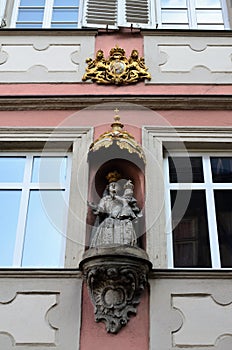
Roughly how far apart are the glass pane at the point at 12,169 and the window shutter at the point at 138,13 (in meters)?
2.70

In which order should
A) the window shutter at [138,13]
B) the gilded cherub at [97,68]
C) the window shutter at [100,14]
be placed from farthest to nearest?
the window shutter at [138,13] < the window shutter at [100,14] < the gilded cherub at [97,68]

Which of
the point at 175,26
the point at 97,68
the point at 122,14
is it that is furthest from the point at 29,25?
the point at 175,26

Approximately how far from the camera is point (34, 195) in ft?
20.8

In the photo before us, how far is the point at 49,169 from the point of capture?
650 cm

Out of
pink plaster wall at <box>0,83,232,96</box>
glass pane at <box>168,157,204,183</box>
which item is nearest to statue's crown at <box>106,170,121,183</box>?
glass pane at <box>168,157,204,183</box>

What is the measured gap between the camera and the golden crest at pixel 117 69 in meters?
7.18

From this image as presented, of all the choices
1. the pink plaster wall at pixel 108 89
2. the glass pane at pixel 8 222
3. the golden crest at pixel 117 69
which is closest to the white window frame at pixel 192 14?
the golden crest at pixel 117 69

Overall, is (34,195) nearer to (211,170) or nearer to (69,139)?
(69,139)

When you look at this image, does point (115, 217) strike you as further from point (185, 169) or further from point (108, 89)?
point (108, 89)

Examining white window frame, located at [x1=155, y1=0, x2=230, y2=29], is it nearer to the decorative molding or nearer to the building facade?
the building facade

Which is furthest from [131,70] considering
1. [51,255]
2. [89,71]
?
[51,255]

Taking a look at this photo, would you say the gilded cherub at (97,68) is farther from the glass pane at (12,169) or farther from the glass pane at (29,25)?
the glass pane at (12,169)

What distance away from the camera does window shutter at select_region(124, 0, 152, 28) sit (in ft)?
26.8

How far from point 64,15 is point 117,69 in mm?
1667
